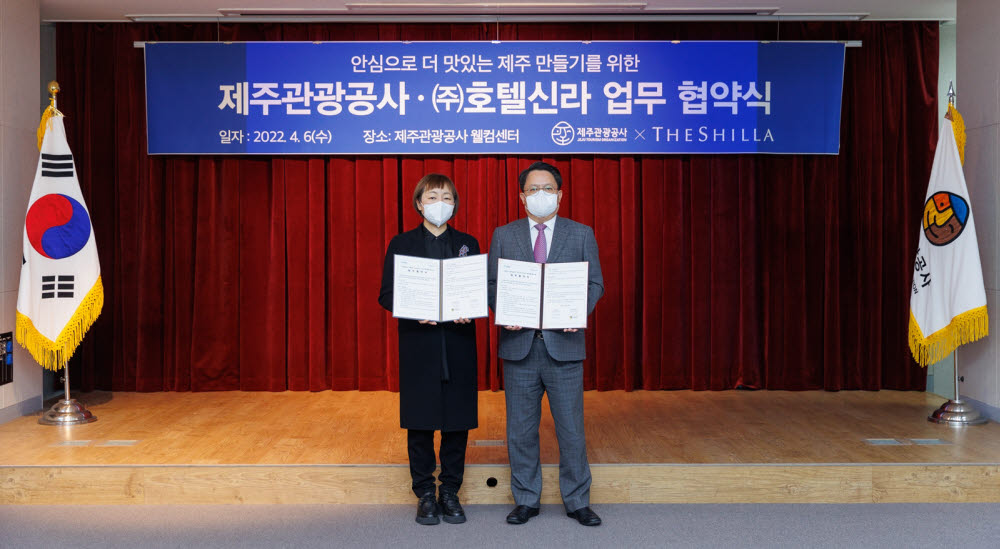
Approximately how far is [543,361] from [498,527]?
2.27ft

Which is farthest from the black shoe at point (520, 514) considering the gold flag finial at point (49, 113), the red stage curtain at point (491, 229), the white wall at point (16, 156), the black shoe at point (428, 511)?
the gold flag finial at point (49, 113)

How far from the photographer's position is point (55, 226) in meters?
4.49

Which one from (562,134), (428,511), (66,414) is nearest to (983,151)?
(562,134)

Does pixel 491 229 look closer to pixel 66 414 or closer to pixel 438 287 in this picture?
pixel 438 287

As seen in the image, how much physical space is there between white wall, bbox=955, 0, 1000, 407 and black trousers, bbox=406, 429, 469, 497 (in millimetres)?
3130

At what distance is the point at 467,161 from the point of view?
5445 mm

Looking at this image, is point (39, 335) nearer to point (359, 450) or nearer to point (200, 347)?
point (200, 347)

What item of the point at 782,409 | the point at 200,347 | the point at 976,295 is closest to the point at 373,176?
the point at 200,347

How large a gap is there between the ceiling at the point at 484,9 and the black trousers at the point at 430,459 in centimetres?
283

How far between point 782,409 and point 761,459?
1.26 m

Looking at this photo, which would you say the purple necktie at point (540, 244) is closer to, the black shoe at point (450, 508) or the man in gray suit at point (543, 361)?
the man in gray suit at point (543, 361)

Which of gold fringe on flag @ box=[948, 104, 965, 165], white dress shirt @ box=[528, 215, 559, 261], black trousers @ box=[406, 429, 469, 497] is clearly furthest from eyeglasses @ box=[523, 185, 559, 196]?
gold fringe on flag @ box=[948, 104, 965, 165]

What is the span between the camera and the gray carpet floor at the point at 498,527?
3100 mm

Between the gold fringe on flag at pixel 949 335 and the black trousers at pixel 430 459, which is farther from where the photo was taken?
the gold fringe on flag at pixel 949 335
